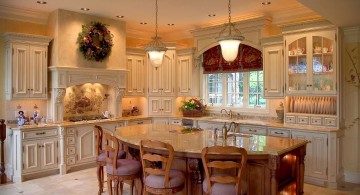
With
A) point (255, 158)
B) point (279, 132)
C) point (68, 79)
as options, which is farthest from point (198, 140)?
point (68, 79)

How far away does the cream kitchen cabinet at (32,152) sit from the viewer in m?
5.18

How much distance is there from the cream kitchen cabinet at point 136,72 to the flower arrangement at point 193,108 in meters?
1.19

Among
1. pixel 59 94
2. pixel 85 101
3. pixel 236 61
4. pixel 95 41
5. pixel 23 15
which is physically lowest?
pixel 85 101

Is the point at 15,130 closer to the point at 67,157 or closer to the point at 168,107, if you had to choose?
the point at 67,157

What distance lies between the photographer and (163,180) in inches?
125

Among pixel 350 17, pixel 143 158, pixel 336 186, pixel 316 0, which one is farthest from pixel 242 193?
pixel 350 17

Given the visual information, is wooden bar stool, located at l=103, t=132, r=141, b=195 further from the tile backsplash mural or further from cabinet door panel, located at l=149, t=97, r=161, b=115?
cabinet door panel, located at l=149, t=97, r=161, b=115

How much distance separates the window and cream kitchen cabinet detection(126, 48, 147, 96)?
167 cm

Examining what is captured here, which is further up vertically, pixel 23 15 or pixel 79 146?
pixel 23 15

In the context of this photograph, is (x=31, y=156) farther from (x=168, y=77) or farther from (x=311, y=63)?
(x=311, y=63)

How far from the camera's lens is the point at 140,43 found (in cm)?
784

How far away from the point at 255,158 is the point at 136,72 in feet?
16.2

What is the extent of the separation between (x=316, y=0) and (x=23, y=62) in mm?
5125

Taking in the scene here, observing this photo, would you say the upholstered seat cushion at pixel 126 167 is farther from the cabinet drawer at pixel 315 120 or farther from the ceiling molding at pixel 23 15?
the ceiling molding at pixel 23 15
